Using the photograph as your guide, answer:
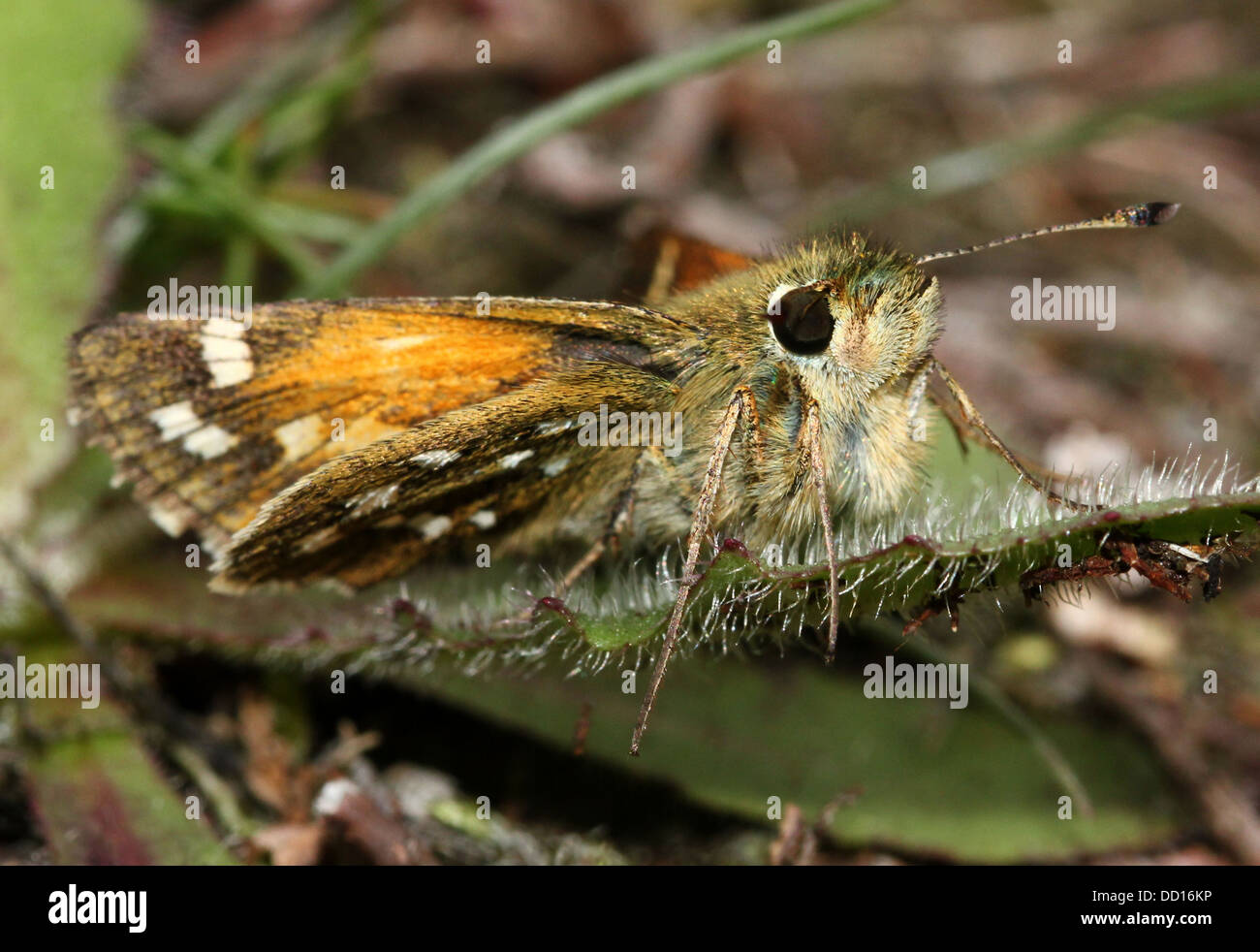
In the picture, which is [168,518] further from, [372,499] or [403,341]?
[403,341]

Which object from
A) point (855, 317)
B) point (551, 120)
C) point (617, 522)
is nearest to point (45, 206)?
point (551, 120)

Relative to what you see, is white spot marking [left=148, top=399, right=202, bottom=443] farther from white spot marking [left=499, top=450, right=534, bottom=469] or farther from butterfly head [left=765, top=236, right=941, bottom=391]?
butterfly head [left=765, top=236, right=941, bottom=391]

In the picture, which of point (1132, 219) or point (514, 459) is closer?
point (1132, 219)

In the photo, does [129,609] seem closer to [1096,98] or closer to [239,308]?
[239,308]

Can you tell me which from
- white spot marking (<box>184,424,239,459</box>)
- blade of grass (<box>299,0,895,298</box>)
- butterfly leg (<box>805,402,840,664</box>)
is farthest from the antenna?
white spot marking (<box>184,424,239,459</box>)

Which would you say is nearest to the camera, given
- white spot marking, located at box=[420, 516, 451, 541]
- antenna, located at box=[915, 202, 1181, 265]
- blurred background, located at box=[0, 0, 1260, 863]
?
antenna, located at box=[915, 202, 1181, 265]

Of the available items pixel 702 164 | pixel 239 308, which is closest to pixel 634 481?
pixel 239 308

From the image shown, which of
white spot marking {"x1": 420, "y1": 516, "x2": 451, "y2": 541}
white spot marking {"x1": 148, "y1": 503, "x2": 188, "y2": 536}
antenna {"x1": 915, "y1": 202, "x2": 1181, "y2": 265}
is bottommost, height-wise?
white spot marking {"x1": 420, "y1": 516, "x2": 451, "y2": 541}
